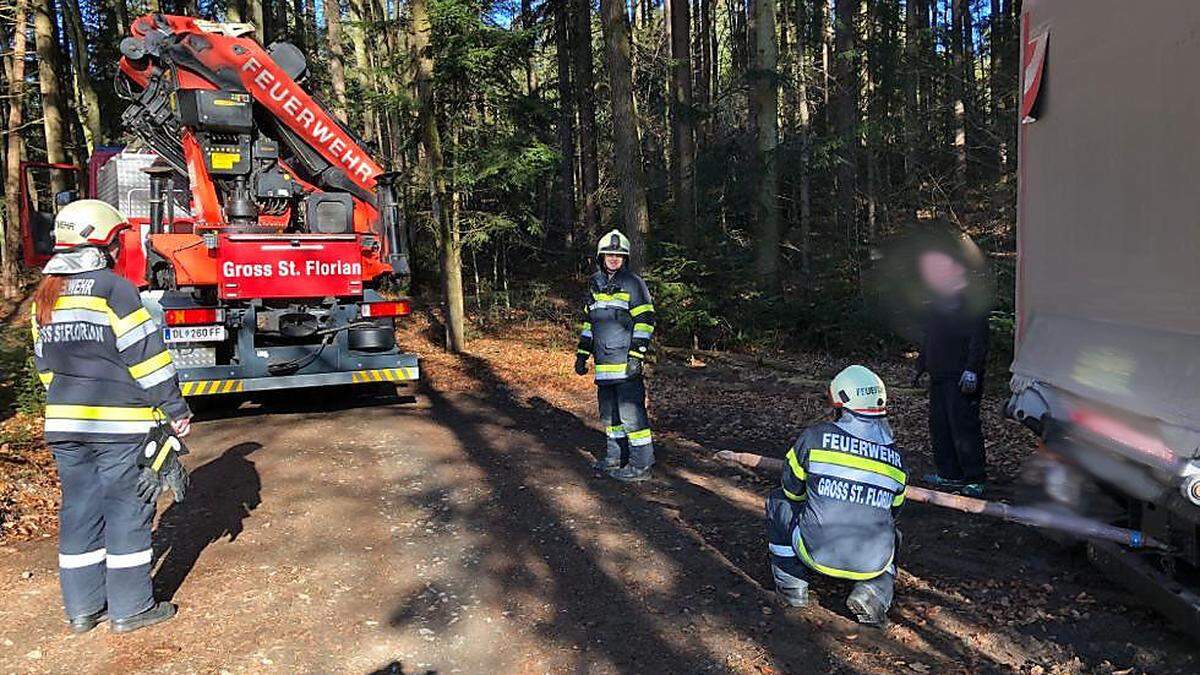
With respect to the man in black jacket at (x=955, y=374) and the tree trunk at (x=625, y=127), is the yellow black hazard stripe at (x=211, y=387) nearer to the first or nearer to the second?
the man in black jacket at (x=955, y=374)

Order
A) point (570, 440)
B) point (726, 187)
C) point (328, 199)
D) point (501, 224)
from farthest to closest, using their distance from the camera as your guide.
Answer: point (726, 187) → point (501, 224) → point (328, 199) → point (570, 440)

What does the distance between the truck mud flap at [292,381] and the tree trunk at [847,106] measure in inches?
412

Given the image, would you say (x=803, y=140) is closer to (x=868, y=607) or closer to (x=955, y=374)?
(x=955, y=374)

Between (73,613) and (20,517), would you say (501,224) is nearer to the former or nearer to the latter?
(20,517)

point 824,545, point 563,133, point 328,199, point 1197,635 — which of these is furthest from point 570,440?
point 563,133

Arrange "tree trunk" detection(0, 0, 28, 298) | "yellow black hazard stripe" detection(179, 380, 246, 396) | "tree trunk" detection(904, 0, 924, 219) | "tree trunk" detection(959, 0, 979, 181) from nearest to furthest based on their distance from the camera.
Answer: "yellow black hazard stripe" detection(179, 380, 246, 396), "tree trunk" detection(0, 0, 28, 298), "tree trunk" detection(904, 0, 924, 219), "tree trunk" detection(959, 0, 979, 181)

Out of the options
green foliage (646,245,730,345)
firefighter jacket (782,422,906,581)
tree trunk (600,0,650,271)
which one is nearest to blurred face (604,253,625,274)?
firefighter jacket (782,422,906,581)

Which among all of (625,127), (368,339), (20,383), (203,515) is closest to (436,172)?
(625,127)

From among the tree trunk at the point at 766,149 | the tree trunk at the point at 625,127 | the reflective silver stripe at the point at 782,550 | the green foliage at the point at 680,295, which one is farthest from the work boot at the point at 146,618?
the tree trunk at the point at 766,149

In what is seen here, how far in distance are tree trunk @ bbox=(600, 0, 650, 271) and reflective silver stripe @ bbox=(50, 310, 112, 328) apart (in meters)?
9.55

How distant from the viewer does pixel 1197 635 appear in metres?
3.37

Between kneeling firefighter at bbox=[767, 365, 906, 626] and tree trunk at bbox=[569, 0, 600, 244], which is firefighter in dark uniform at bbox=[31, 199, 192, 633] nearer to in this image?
kneeling firefighter at bbox=[767, 365, 906, 626]

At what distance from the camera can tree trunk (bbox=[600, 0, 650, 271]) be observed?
13008 millimetres

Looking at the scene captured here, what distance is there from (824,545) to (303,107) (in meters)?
7.55
